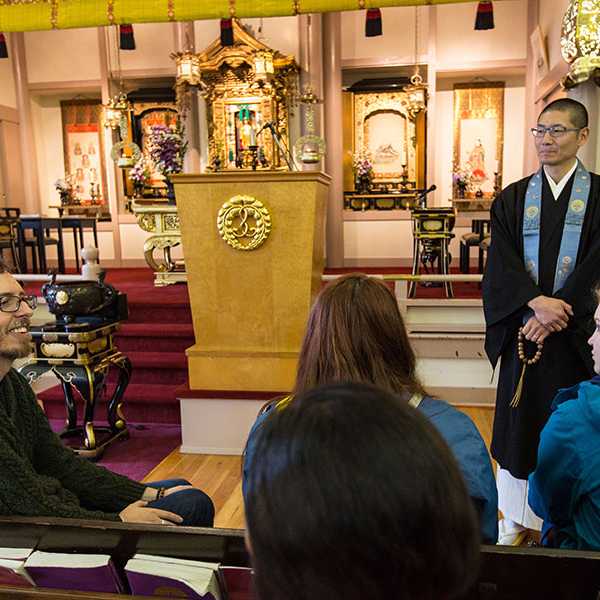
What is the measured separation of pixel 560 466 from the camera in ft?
3.57

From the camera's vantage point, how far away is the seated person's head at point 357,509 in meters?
0.44

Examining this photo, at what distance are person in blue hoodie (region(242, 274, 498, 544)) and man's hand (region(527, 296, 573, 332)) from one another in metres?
1.11

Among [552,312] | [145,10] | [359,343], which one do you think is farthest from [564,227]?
[145,10]

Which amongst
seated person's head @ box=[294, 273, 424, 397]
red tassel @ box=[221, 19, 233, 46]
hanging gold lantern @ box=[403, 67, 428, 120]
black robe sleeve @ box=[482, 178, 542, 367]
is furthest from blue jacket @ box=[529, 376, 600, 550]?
hanging gold lantern @ box=[403, 67, 428, 120]

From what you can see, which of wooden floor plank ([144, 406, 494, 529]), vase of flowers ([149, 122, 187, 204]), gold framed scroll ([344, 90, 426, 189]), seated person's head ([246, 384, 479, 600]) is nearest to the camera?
seated person's head ([246, 384, 479, 600])

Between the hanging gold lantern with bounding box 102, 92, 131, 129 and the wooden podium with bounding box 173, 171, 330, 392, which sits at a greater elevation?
the hanging gold lantern with bounding box 102, 92, 131, 129

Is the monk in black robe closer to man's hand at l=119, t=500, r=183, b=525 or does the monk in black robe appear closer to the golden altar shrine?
man's hand at l=119, t=500, r=183, b=525

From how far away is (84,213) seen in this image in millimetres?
8906

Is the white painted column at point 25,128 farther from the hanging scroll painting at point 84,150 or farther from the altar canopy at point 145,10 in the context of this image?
the altar canopy at point 145,10

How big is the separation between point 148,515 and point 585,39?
296 cm

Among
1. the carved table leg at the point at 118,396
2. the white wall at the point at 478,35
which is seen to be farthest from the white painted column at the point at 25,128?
the carved table leg at the point at 118,396

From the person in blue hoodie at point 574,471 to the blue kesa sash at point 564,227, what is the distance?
3.69 ft

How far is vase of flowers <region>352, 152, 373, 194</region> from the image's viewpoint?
8008mm

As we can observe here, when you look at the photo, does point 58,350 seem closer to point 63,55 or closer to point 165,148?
point 165,148
